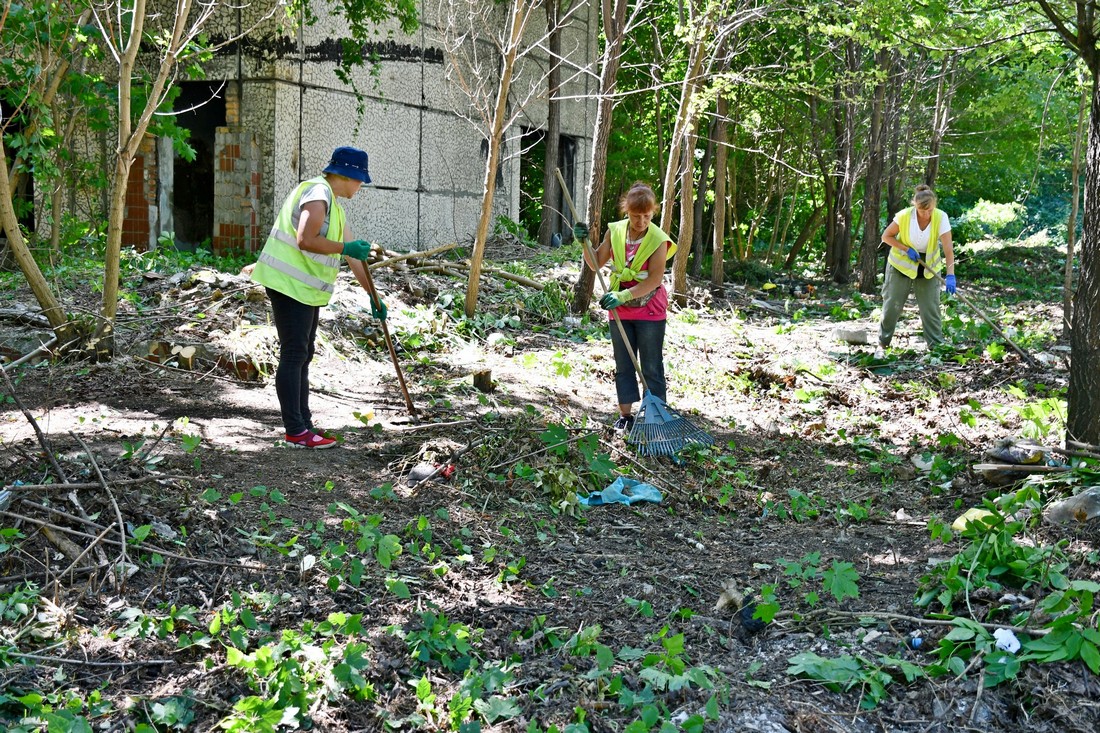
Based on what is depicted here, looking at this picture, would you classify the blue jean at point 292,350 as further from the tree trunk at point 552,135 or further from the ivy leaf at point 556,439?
the tree trunk at point 552,135

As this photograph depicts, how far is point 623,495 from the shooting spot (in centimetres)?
512

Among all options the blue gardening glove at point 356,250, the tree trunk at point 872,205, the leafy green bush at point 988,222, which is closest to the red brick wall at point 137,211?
the blue gardening glove at point 356,250

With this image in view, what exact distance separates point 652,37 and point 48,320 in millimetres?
15217

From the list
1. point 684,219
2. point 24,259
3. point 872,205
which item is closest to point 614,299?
point 24,259

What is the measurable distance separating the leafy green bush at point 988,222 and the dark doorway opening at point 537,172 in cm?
1010

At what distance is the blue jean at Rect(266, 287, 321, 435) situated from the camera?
5.17 m

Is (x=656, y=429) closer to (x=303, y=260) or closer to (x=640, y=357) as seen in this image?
(x=640, y=357)

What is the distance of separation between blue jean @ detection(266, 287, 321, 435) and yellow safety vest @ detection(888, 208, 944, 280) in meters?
5.95

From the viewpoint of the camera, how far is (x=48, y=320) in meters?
Result: 7.14

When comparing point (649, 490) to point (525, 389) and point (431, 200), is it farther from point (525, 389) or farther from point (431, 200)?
point (431, 200)

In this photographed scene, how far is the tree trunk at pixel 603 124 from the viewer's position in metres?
10.5

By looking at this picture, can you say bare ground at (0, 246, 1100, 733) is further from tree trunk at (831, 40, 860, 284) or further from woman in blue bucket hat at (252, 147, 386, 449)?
tree trunk at (831, 40, 860, 284)

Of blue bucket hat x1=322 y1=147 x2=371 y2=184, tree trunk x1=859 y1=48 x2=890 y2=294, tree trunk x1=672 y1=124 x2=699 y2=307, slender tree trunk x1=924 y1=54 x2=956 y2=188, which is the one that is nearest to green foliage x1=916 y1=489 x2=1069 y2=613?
blue bucket hat x1=322 y1=147 x2=371 y2=184

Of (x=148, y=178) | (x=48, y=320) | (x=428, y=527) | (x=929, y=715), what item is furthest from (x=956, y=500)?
(x=148, y=178)
